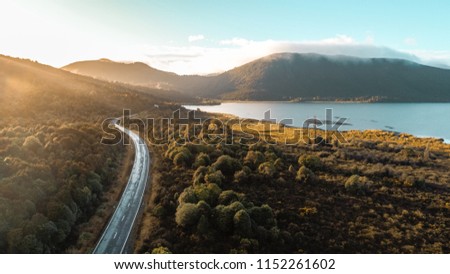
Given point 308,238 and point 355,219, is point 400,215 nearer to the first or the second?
point 355,219

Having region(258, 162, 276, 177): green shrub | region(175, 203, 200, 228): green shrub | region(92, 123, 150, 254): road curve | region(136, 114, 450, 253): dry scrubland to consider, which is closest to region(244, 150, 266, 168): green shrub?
region(136, 114, 450, 253): dry scrubland

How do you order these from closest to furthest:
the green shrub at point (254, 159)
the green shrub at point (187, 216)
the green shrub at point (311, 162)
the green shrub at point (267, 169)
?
1. the green shrub at point (187, 216)
2. the green shrub at point (267, 169)
3. the green shrub at point (254, 159)
4. the green shrub at point (311, 162)

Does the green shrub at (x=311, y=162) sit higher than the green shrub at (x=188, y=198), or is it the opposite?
the green shrub at (x=311, y=162)

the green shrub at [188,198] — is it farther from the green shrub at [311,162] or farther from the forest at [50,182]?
the green shrub at [311,162]

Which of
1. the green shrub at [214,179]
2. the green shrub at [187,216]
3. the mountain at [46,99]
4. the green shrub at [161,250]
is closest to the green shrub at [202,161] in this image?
the green shrub at [214,179]

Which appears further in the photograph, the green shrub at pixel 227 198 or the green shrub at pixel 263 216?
the green shrub at pixel 227 198

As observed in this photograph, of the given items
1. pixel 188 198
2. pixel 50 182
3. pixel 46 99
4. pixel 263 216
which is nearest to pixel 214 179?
pixel 188 198

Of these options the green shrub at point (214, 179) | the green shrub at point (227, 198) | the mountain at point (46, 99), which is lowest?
the green shrub at point (227, 198)

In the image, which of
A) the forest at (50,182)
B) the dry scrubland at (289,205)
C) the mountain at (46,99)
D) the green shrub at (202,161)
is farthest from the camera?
the mountain at (46,99)

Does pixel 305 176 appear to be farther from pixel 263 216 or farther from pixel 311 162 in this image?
pixel 263 216
